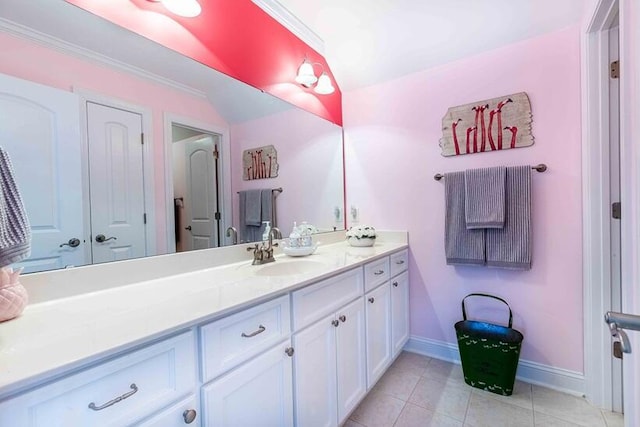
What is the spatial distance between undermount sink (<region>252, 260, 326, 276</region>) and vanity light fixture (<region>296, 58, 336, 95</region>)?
1.25 meters

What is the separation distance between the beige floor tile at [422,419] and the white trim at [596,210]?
2.76ft

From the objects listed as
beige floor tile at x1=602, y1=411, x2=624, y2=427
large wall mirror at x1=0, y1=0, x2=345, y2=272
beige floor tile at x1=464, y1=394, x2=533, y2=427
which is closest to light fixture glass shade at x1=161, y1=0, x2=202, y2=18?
large wall mirror at x1=0, y1=0, x2=345, y2=272

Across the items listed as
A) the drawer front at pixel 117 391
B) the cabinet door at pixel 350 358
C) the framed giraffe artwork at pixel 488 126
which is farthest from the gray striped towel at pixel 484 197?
the drawer front at pixel 117 391

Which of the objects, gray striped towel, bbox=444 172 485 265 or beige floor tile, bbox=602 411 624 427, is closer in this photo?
beige floor tile, bbox=602 411 624 427

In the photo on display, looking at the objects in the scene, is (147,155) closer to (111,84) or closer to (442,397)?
(111,84)

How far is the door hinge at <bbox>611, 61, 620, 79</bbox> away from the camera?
56.4 inches

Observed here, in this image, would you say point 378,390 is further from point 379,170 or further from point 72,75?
point 72,75

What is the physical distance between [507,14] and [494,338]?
192 cm

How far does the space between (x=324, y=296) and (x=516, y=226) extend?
129 cm

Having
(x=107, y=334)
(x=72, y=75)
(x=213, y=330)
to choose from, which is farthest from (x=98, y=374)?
(x=72, y=75)

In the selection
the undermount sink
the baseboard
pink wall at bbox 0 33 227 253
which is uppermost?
pink wall at bbox 0 33 227 253

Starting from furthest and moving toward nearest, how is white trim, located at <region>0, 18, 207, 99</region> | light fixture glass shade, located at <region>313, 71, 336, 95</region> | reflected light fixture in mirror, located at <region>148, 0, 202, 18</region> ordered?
light fixture glass shade, located at <region>313, 71, 336, 95</region>
reflected light fixture in mirror, located at <region>148, 0, 202, 18</region>
white trim, located at <region>0, 18, 207, 99</region>

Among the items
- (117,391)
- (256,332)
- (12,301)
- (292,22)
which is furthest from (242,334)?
A: (292,22)

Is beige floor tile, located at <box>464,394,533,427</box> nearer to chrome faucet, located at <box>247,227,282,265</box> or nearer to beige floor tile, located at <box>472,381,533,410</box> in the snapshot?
beige floor tile, located at <box>472,381,533,410</box>
